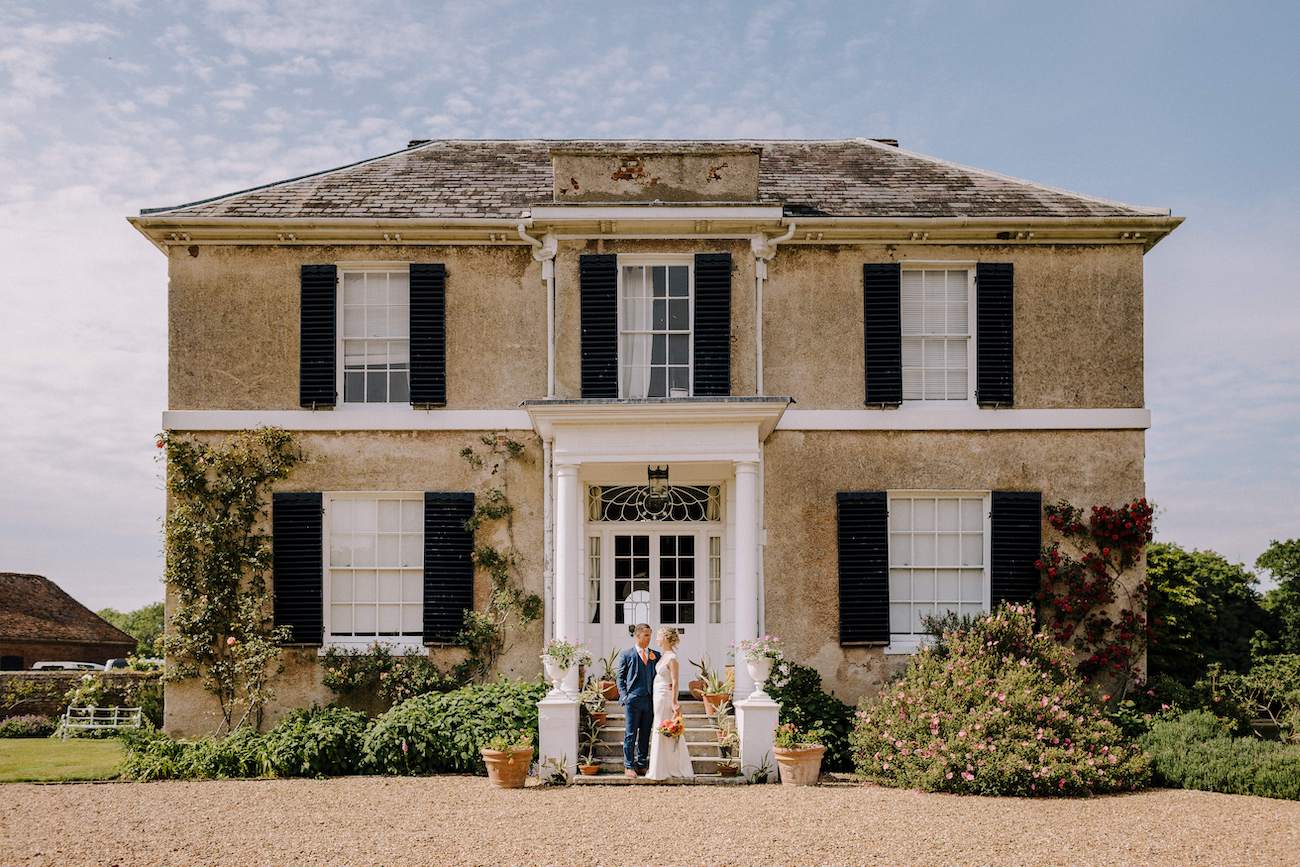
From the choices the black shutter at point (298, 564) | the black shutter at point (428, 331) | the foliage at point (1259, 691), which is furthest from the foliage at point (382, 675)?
the foliage at point (1259, 691)

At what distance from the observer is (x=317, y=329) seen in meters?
14.4

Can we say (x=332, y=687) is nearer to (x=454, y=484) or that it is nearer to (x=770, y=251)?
(x=454, y=484)

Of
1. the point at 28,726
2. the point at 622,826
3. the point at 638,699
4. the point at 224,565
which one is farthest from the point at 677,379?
the point at 28,726

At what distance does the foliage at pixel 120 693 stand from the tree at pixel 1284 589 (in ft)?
64.8

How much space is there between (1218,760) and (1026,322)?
5.74 meters

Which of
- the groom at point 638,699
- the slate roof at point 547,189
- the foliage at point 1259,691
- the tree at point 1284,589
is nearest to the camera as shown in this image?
the groom at point 638,699

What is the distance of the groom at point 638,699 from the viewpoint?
11.8 metres

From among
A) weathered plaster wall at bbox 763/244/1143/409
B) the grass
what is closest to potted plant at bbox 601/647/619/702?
weathered plaster wall at bbox 763/244/1143/409

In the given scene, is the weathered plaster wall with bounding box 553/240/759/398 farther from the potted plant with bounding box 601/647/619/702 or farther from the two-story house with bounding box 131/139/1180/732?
the potted plant with bounding box 601/647/619/702

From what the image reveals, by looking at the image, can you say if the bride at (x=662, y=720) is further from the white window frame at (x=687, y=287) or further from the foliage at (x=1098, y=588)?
the foliage at (x=1098, y=588)

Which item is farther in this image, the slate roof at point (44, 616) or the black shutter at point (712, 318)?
the slate roof at point (44, 616)

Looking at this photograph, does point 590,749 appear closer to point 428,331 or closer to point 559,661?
point 559,661

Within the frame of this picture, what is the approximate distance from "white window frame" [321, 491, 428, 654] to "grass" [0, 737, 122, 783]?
9.10ft

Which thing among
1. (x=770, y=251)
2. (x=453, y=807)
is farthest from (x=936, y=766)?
(x=770, y=251)
